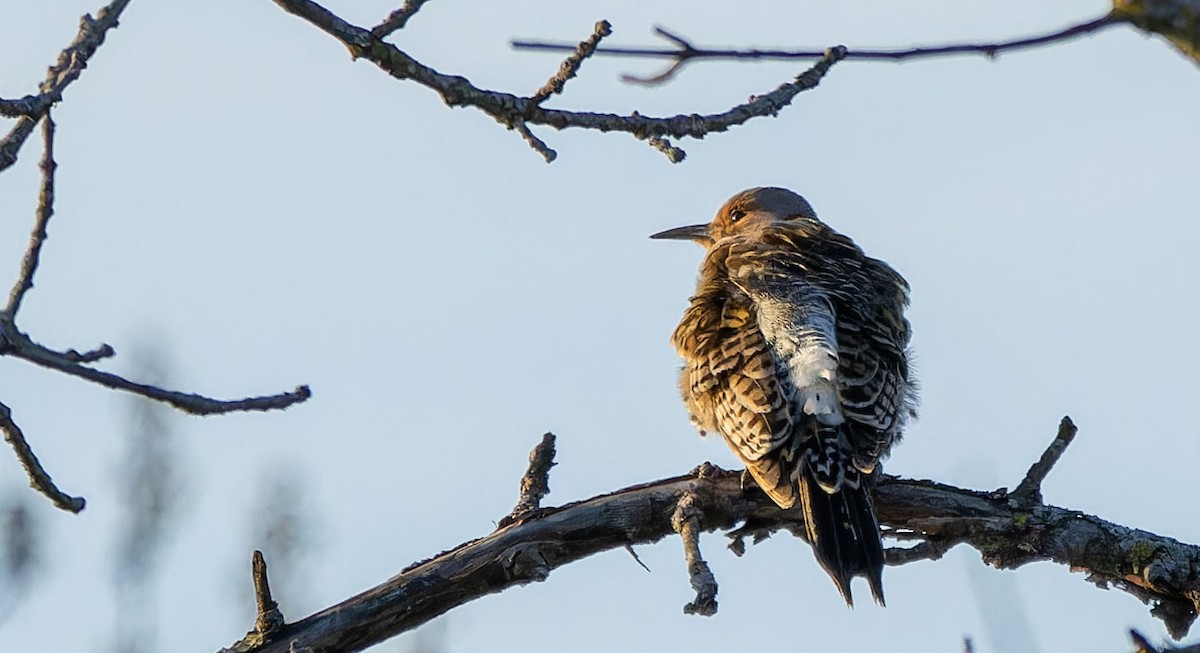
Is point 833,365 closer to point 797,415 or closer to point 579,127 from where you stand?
point 797,415

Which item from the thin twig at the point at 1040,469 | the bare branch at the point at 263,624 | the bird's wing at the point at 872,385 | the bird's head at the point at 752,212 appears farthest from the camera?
the bird's head at the point at 752,212

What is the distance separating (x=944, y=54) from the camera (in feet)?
7.03

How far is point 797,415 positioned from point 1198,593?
1.46 metres

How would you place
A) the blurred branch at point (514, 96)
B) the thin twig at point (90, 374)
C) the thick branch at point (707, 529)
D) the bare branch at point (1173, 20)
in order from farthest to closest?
the thick branch at point (707, 529) → the blurred branch at point (514, 96) → the thin twig at point (90, 374) → the bare branch at point (1173, 20)

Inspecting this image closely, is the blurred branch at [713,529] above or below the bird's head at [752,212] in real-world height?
below

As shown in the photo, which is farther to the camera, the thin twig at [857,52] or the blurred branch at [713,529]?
the blurred branch at [713,529]

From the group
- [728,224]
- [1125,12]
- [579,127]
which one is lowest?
[1125,12]

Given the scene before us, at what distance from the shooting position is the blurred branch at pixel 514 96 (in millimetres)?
3631

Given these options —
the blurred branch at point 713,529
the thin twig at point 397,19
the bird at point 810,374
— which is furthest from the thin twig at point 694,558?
the thin twig at point 397,19

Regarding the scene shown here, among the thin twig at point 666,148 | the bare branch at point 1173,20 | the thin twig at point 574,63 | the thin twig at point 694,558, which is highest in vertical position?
the thin twig at point 574,63

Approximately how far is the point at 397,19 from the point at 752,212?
4.74m

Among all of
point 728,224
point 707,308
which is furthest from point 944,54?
point 728,224

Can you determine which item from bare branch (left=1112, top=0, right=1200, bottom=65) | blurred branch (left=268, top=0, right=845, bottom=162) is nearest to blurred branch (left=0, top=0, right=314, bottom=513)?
blurred branch (left=268, top=0, right=845, bottom=162)

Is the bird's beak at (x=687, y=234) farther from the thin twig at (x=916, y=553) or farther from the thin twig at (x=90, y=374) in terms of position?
the thin twig at (x=90, y=374)
